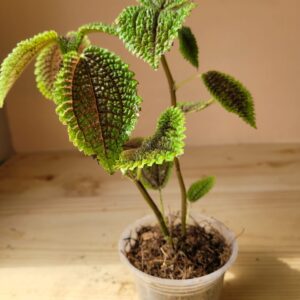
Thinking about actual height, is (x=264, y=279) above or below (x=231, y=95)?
below

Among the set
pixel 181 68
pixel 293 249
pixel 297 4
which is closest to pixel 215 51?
pixel 181 68

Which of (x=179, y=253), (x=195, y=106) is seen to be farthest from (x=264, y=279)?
(x=195, y=106)

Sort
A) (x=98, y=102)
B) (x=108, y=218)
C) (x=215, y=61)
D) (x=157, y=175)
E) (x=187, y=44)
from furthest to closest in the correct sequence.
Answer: (x=215, y=61), (x=108, y=218), (x=157, y=175), (x=187, y=44), (x=98, y=102)

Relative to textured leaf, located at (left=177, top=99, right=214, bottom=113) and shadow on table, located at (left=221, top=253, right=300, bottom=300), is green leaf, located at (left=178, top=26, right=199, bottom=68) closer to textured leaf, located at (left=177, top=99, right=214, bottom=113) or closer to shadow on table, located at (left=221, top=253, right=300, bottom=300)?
textured leaf, located at (left=177, top=99, right=214, bottom=113)

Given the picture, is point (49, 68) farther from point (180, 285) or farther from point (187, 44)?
point (180, 285)

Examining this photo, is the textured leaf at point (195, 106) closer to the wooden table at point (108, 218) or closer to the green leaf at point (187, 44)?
the green leaf at point (187, 44)

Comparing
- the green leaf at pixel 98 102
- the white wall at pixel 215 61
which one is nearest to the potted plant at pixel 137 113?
the green leaf at pixel 98 102

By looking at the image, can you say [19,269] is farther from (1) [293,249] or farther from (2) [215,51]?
(2) [215,51]
